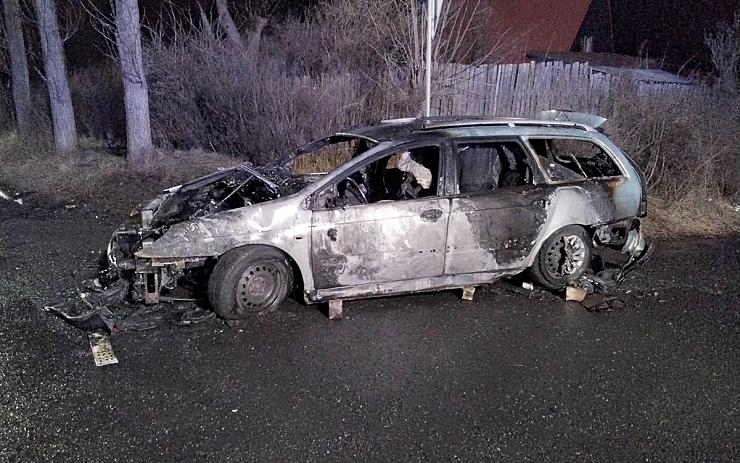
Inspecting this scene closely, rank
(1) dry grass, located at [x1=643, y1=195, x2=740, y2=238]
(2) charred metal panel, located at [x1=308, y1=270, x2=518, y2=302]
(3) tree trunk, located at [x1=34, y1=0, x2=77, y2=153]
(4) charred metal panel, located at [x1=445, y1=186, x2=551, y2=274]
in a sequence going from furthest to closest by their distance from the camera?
(3) tree trunk, located at [x1=34, y1=0, x2=77, y2=153], (1) dry grass, located at [x1=643, y1=195, x2=740, y2=238], (4) charred metal panel, located at [x1=445, y1=186, x2=551, y2=274], (2) charred metal panel, located at [x1=308, y1=270, x2=518, y2=302]

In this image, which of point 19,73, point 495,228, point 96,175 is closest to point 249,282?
point 495,228

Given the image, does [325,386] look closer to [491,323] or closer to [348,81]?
[491,323]

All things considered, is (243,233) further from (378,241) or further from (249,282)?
(378,241)

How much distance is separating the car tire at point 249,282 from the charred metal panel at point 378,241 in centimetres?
32

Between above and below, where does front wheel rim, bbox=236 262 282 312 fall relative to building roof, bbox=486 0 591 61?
below

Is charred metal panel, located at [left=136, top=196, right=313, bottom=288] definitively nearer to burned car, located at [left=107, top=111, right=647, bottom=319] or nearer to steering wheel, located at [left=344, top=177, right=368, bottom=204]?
burned car, located at [left=107, top=111, right=647, bottom=319]

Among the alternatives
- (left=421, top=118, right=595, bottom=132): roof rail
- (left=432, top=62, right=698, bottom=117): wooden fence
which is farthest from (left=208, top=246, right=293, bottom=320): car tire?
(left=432, top=62, right=698, bottom=117): wooden fence

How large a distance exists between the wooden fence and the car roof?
4.55m

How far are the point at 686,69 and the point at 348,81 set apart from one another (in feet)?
38.4

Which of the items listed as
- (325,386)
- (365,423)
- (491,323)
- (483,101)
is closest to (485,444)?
Result: (365,423)

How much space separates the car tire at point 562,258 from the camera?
5863 mm

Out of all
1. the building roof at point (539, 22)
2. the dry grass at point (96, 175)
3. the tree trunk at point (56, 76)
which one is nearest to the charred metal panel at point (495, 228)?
the dry grass at point (96, 175)

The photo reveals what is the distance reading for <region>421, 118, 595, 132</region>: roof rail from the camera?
5.71m

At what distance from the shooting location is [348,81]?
11.5m
